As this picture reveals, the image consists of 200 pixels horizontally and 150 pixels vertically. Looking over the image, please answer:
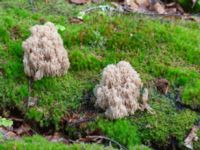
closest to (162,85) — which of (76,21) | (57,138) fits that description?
(57,138)

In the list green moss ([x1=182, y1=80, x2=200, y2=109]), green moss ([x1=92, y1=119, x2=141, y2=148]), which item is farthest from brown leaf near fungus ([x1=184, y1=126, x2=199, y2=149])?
green moss ([x1=92, y1=119, x2=141, y2=148])

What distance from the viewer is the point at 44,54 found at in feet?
21.0

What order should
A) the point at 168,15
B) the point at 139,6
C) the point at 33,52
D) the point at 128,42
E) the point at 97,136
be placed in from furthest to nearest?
1. the point at 139,6
2. the point at 168,15
3. the point at 128,42
4. the point at 33,52
5. the point at 97,136

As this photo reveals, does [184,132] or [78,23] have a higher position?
[78,23]

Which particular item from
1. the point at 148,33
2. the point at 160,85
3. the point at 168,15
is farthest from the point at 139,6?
the point at 160,85

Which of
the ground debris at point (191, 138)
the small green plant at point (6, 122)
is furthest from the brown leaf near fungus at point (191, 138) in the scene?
the small green plant at point (6, 122)

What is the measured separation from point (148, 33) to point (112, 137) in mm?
1953

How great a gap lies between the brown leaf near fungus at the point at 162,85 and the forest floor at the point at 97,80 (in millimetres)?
59

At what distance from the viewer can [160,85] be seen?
6.57 metres

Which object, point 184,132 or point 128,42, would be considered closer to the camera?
point 184,132

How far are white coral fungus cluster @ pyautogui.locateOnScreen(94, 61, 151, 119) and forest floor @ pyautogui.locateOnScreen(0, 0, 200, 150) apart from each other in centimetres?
13

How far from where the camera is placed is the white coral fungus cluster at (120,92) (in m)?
6.08

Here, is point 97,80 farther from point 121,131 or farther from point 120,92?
point 121,131

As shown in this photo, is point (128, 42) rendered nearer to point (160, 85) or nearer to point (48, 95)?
point (160, 85)
